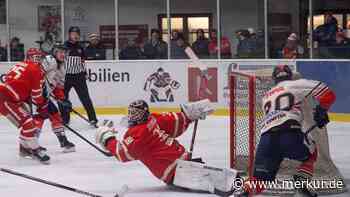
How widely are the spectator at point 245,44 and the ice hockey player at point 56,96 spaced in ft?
16.3

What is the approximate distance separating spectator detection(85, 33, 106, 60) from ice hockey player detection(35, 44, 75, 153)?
14.2 feet

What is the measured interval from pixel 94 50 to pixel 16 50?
6.01 feet

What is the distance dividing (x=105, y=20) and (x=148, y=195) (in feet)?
30.0

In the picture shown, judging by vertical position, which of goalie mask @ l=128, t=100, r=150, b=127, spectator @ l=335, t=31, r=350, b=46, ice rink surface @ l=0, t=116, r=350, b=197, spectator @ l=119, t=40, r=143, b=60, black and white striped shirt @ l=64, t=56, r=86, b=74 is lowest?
ice rink surface @ l=0, t=116, r=350, b=197

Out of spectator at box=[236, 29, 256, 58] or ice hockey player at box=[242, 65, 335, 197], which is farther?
spectator at box=[236, 29, 256, 58]

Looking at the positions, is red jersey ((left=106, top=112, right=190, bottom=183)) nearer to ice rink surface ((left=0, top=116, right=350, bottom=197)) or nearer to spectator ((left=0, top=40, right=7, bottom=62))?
ice rink surface ((left=0, top=116, right=350, bottom=197))

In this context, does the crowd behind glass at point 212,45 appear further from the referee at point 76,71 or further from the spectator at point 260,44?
the referee at point 76,71

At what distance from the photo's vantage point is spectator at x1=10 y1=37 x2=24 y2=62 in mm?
15019

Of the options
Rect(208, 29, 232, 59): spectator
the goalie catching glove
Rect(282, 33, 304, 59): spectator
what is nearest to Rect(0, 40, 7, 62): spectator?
Rect(208, 29, 232, 59): spectator

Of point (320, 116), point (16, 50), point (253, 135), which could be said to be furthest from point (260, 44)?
point (320, 116)

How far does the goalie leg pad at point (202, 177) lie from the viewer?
6414 millimetres

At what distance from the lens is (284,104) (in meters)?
5.67

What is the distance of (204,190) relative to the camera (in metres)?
6.61

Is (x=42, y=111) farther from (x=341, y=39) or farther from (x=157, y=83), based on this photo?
(x=341, y=39)
